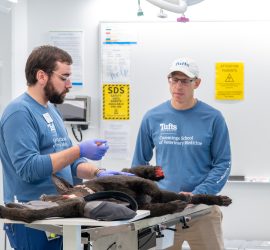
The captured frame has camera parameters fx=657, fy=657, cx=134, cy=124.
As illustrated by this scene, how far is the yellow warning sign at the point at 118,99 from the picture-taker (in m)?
5.18

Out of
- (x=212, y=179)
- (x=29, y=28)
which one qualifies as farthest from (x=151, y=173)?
(x=29, y=28)

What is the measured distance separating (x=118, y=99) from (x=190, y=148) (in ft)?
5.26

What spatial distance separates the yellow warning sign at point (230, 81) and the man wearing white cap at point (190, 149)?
1.25 m

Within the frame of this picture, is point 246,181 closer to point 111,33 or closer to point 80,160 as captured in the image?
point 111,33

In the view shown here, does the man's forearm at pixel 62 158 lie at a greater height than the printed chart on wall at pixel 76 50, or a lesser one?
lesser

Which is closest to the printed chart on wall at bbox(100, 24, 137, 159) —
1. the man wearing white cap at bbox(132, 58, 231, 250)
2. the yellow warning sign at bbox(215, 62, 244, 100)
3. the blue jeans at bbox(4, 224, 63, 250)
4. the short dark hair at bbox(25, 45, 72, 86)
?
the yellow warning sign at bbox(215, 62, 244, 100)

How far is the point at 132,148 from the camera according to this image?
519cm

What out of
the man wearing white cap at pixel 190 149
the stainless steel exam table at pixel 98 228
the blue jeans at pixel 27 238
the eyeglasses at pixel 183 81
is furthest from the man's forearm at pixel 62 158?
the eyeglasses at pixel 183 81

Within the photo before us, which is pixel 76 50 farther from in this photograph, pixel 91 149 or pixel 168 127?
pixel 91 149

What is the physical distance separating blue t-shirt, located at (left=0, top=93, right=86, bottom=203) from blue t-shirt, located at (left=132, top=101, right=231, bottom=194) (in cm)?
82

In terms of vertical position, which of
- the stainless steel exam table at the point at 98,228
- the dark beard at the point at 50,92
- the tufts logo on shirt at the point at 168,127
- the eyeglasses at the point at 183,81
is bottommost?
the stainless steel exam table at the point at 98,228

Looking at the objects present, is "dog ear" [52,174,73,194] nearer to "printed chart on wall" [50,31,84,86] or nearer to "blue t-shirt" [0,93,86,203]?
"blue t-shirt" [0,93,86,203]

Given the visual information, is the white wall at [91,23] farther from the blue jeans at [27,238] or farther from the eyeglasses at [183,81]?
the blue jeans at [27,238]

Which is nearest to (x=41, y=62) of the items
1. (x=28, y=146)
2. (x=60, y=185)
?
(x=28, y=146)
